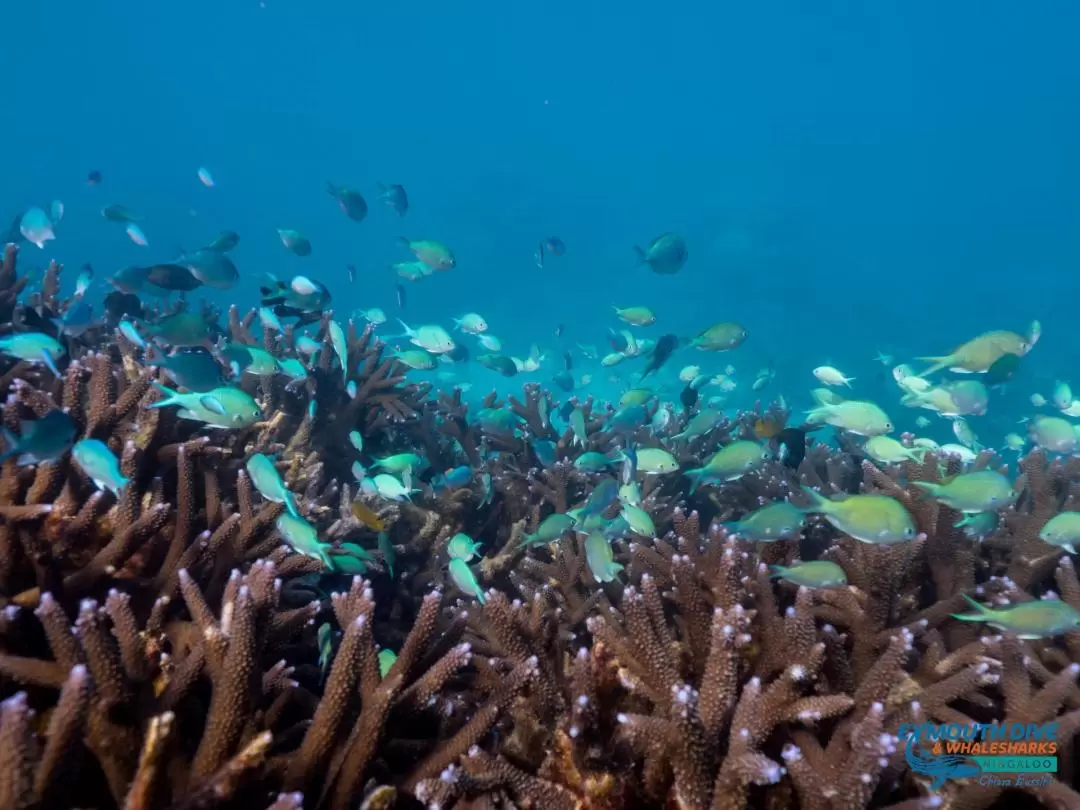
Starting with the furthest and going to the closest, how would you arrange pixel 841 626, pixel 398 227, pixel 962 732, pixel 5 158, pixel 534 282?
1. pixel 5 158
2. pixel 398 227
3. pixel 534 282
4. pixel 841 626
5. pixel 962 732

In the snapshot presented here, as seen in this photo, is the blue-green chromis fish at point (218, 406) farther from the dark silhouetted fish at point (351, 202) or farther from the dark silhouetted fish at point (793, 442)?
the dark silhouetted fish at point (351, 202)

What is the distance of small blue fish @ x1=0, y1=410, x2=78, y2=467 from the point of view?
2.51 metres

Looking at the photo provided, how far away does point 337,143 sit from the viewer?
95375 mm

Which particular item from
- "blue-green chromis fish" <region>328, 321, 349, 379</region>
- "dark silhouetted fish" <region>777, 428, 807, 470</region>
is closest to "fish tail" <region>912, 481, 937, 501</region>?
"dark silhouetted fish" <region>777, 428, 807, 470</region>

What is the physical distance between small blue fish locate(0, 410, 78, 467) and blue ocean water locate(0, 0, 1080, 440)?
1113 inches

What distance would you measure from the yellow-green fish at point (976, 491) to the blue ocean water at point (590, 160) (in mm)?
25641

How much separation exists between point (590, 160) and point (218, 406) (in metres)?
79.9

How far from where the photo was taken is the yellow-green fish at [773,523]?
10.3 ft

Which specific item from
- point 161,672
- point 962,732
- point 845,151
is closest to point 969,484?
point 962,732

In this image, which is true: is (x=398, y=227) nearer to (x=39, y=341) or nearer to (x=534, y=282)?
(x=534, y=282)

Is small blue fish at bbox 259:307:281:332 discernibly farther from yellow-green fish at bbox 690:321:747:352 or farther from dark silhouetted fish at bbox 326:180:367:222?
yellow-green fish at bbox 690:321:747:352

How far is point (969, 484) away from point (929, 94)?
121 meters

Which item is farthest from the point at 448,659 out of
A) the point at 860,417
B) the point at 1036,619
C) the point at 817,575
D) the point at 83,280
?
the point at 83,280

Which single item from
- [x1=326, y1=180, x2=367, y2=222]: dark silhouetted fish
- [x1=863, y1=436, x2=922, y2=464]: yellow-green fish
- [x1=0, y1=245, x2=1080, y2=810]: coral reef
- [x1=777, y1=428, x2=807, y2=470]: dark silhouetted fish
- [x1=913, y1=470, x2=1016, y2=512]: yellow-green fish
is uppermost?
[x1=326, y1=180, x2=367, y2=222]: dark silhouetted fish
